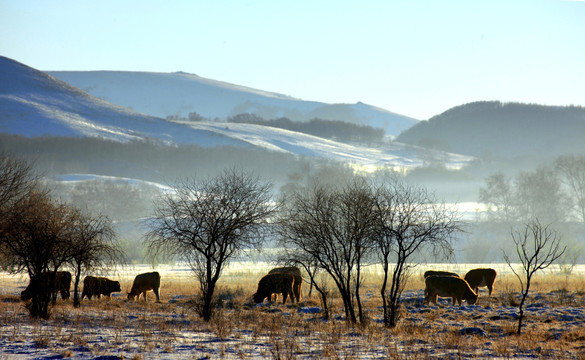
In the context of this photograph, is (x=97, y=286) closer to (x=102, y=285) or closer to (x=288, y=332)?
(x=102, y=285)

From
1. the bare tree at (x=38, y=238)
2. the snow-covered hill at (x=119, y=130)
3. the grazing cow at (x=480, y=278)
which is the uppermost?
the snow-covered hill at (x=119, y=130)

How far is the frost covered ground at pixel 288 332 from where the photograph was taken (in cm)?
1355

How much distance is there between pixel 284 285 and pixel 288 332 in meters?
9.59

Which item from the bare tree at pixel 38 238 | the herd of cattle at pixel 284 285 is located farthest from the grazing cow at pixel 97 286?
the bare tree at pixel 38 238

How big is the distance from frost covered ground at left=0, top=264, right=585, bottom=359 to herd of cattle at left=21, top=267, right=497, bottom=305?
0.72 metres

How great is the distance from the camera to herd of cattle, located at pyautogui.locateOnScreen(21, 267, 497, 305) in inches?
989

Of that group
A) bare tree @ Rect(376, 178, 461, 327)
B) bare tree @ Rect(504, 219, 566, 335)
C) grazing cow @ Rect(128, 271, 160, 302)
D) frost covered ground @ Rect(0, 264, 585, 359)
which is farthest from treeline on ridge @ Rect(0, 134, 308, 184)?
bare tree @ Rect(376, 178, 461, 327)

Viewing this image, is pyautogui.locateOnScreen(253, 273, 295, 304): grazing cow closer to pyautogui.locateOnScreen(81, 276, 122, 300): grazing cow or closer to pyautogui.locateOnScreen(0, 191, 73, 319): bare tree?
pyautogui.locateOnScreen(81, 276, 122, 300): grazing cow

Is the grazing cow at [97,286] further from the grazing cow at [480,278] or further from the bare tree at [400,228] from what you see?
the grazing cow at [480,278]

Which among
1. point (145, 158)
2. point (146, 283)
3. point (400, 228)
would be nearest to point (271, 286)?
point (146, 283)

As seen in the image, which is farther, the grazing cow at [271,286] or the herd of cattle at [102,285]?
the herd of cattle at [102,285]

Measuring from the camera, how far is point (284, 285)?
2703cm

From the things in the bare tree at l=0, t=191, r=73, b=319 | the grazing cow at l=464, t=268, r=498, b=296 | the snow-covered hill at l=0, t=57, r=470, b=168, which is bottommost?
the grazing cow at l=464, t=268, r=498, b=296

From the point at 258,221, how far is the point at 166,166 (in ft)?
467
